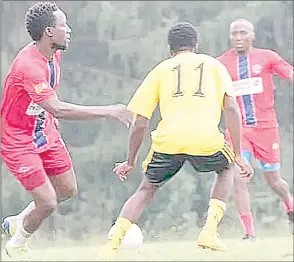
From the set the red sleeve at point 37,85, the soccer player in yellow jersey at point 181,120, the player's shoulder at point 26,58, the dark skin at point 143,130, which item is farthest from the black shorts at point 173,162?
the player's shoulder at point 26,58

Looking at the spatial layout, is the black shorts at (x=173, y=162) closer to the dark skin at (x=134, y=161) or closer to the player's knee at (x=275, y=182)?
the dark skin at (x=134, y=161)

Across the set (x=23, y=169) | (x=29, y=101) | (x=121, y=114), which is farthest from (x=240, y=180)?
(x=121, y=114)

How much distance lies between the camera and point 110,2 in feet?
53.2

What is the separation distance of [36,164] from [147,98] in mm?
900

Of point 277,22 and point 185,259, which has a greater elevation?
point 277,22

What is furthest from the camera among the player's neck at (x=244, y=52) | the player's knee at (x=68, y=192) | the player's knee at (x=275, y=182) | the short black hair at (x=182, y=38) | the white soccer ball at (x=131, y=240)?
the player's knee at (x=275, y=182)

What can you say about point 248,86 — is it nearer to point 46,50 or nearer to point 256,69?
point 256,69

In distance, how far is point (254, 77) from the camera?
10.3 m

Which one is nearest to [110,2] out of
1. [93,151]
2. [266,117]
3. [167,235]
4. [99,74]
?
[99,74]

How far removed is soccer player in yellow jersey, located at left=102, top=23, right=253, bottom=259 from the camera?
7.71 m


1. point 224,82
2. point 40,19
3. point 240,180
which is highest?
point 40,19

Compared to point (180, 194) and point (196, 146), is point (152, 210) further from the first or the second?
point (196, 146)

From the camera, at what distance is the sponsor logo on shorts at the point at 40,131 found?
7973 mm

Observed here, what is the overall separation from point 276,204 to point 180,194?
4.36ft
